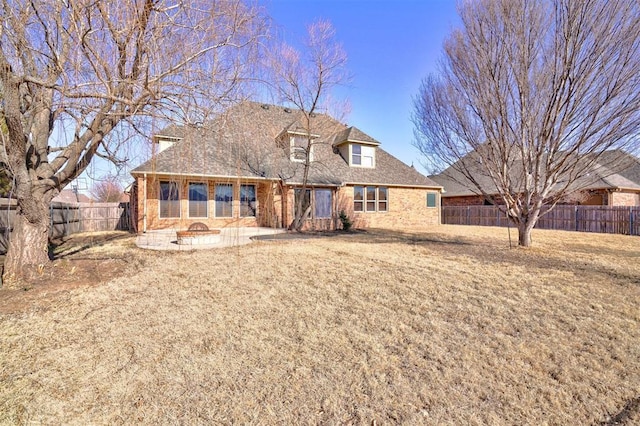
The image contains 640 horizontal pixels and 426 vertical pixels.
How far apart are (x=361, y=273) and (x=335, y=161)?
1200cm

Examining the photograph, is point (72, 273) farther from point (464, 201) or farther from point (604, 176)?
point (464, 201)

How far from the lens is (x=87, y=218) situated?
15312mm

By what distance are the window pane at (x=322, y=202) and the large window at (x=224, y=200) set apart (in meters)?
4.01

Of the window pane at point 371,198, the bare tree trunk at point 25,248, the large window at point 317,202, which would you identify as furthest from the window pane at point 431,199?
the bare tree trunk at point 25,248

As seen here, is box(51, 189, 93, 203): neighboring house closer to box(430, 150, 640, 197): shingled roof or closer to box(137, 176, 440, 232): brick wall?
box(137, 176, 440, 232): brick wall

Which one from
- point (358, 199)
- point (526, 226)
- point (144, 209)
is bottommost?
point (526, 226)

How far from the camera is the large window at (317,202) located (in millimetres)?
14877

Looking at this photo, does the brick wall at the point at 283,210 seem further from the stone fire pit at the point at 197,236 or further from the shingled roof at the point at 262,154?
the stone fire pit at the point at 197,236

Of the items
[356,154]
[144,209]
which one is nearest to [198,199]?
[144,209]

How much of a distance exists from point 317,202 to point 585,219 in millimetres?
13733

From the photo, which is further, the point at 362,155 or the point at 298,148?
the point at 362,155

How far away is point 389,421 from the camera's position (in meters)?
2.10

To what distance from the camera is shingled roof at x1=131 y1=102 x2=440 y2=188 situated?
557cm

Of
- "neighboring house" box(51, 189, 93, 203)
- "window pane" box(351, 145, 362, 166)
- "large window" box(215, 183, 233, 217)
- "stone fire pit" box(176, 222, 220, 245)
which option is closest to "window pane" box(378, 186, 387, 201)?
"window pane" box(351, 145, 362, 166)
